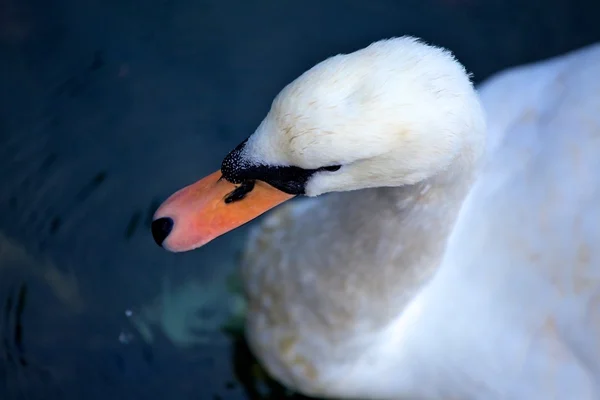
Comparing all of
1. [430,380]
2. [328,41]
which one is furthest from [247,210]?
[328,41]

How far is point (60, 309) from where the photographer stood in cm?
279

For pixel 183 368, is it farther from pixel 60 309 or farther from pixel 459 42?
pixel 459 42

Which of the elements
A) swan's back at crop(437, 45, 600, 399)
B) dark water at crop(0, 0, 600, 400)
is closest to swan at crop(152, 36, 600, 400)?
swan's back at crop(437, 45, 600, 399)

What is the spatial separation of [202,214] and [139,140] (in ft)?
3.97

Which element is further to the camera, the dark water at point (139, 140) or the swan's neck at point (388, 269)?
the dark water at point (139, 140)

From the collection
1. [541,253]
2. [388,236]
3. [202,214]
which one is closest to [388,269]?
[388,236]

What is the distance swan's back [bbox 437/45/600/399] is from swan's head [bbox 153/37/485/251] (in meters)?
0.45

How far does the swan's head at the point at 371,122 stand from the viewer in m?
1.47

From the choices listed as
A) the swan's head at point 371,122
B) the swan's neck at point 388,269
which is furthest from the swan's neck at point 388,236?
the swan's head at point 371,122

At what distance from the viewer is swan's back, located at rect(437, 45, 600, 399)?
77.5 inches

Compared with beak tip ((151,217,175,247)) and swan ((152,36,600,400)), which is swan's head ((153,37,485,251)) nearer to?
swan ((152,36,600,400))

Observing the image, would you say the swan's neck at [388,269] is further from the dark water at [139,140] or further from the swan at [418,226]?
the dark water at [139,140]

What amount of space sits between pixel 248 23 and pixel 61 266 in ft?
3.68

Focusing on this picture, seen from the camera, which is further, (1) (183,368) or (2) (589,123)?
(1) (183,368)
